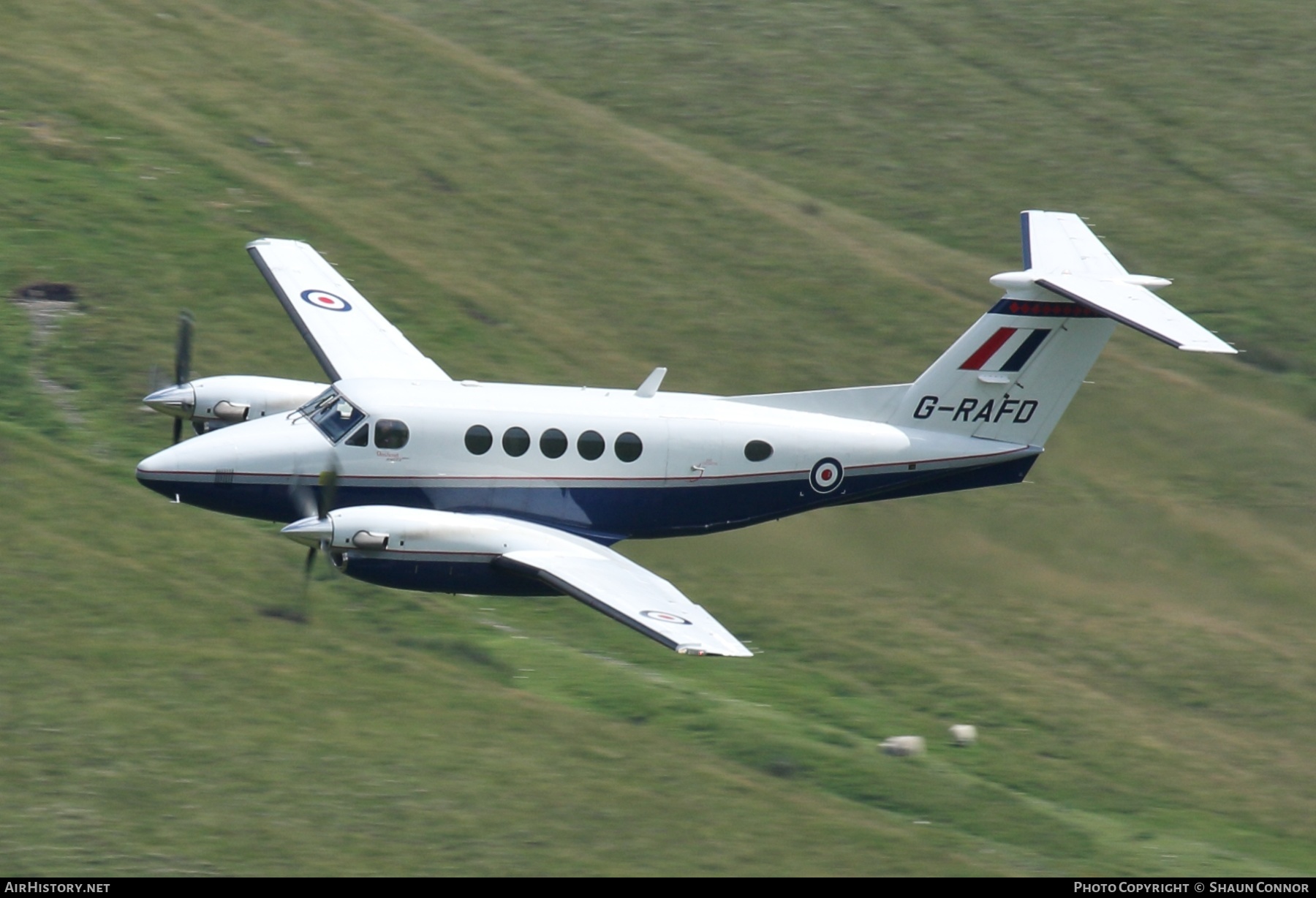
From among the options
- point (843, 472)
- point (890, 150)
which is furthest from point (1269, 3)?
point (843, 472)

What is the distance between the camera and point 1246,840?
20.5 m

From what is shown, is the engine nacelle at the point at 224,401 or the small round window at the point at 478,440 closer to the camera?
the small round window at the point at 478,440

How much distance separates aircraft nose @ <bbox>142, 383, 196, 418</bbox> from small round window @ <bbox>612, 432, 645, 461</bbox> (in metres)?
6.81

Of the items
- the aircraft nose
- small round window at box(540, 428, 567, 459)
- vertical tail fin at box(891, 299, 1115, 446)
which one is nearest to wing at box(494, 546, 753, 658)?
small round window at box(540, 428, 567, 459)

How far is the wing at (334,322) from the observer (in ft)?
76.3

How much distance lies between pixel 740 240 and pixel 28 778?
25328 mm

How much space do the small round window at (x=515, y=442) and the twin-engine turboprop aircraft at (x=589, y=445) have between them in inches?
1.5

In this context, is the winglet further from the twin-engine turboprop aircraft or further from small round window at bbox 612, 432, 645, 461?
small round window at bbox 612, 432, 645, 461

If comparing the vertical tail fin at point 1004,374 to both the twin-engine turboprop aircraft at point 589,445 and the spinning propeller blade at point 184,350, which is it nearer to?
the twin-engine turboprop aircraft at point 589,445

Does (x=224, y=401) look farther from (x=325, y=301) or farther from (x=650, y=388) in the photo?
(x=650, y=388)

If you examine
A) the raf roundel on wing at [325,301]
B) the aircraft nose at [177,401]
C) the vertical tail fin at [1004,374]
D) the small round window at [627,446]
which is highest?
the raf roundel on wing at [325,301]

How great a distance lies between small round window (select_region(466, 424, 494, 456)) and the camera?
21.0 meters

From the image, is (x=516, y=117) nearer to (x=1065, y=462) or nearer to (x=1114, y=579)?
(x=1065, y=462)

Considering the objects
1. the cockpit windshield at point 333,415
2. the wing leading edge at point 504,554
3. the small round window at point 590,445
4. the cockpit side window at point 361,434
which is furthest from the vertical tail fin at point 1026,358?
the cockpit windshield at point 333,415
